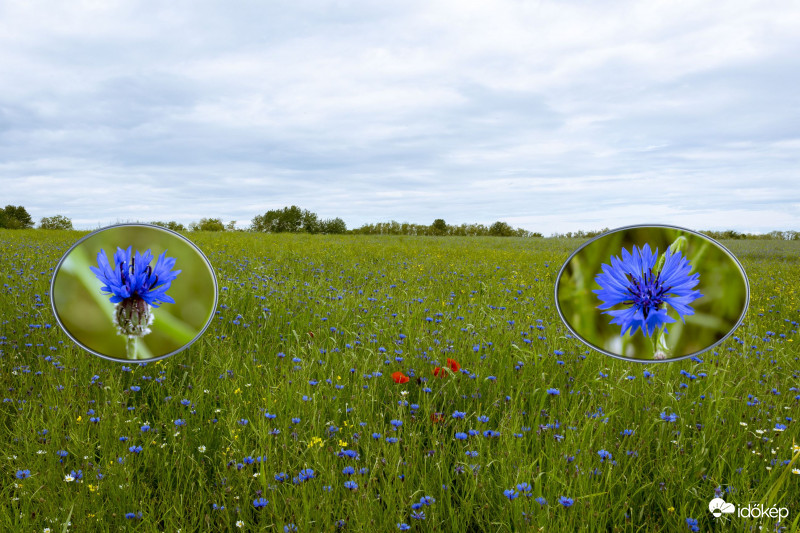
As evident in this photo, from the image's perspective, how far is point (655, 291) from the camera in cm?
183

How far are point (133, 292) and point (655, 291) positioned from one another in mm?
2062

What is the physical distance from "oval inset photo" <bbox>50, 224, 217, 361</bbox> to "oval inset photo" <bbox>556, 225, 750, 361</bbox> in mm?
1556

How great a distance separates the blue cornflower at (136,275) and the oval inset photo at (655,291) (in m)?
1.63

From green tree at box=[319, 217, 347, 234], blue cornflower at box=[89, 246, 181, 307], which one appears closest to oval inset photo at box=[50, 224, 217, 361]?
blue cornflower at box=[89, 246, 181, 307]

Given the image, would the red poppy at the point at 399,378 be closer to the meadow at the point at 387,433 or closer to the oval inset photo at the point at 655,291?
the meadow at the point at 387,433

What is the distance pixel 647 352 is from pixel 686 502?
90 cm

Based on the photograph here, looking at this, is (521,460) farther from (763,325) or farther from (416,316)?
(763,325)

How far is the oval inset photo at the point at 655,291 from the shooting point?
1797mm

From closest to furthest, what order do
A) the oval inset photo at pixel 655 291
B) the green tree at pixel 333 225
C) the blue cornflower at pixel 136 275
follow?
the oval inset photo at pixel 655 291 < the blue cornflower at pixel 136 275 < the green tree at pixel 333 225

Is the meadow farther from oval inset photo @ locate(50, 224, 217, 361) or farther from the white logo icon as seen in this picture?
oval inset photo @ locate(50, 224, 217, 361)

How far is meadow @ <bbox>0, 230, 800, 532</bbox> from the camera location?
2311mm

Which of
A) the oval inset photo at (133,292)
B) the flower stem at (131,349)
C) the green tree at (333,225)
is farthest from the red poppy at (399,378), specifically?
the green tree at (333,225)

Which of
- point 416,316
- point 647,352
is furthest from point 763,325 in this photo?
point 647,352

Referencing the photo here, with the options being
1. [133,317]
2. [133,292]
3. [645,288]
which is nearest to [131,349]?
[133,317]
